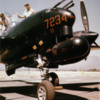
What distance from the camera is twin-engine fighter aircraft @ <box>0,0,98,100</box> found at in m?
5.61

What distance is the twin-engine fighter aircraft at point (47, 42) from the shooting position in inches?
221

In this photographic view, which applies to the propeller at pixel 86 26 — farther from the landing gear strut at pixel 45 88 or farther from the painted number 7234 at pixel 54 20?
the landing gear strut at pixel 45 88

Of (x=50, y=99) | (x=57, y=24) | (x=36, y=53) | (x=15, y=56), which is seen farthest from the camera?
(x=15, y=56)

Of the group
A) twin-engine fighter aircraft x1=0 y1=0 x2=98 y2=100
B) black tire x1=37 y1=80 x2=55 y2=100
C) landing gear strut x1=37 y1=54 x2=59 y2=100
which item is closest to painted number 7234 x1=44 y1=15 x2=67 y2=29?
twin-engine fighter aircraft x1=0 y1=0 x2=98 y2=100

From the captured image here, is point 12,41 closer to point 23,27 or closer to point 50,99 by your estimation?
point 23,27

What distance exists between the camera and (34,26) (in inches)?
282

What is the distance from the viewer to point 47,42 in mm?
6926

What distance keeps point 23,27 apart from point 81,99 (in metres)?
4.42

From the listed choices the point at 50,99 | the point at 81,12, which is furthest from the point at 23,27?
the point at 50,99

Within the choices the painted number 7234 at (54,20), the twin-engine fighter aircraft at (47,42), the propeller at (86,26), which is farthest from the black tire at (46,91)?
the propeller at (86,26)

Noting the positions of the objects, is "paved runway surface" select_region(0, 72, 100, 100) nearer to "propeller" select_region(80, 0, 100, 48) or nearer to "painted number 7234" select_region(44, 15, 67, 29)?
"propeller" select_region(80, 0, 100, 48)

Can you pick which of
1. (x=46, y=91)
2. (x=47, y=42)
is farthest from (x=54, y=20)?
(x=46, y=91)

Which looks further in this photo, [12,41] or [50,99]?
[12,41]

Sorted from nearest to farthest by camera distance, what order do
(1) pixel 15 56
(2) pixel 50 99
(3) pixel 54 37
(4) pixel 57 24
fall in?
1. (2) pixel 50 99
2. (4) pixel 57 24
3. (3) pixel 54 37
4. (1) pixel 15 56
